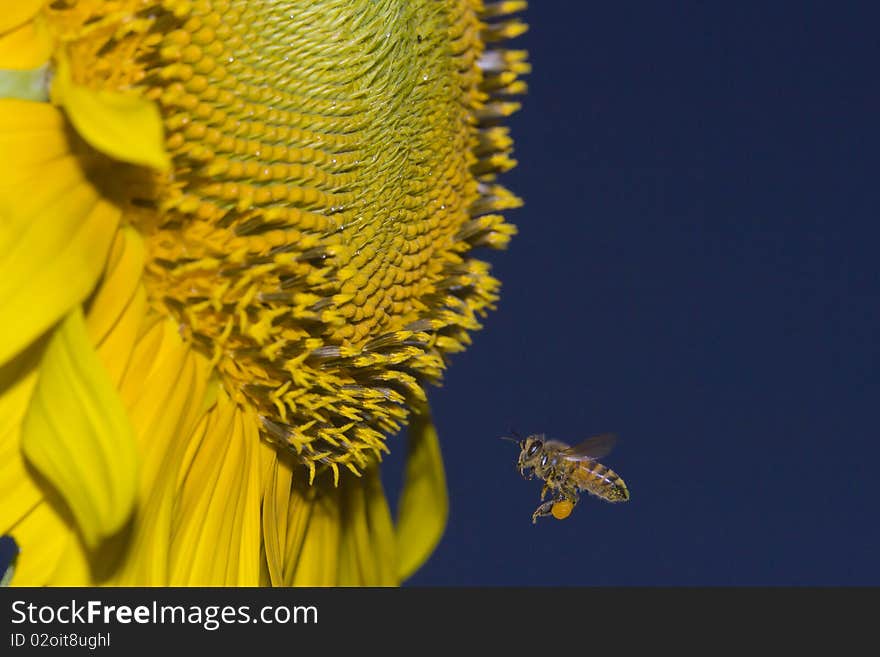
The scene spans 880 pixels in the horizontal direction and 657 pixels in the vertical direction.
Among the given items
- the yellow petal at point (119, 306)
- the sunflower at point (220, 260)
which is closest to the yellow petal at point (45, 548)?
the sunflower at point (220, 260)

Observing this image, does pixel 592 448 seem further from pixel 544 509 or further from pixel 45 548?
pixel 45 548

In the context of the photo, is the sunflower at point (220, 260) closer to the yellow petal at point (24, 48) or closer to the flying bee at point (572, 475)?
the yellow petal at point (24, 48)

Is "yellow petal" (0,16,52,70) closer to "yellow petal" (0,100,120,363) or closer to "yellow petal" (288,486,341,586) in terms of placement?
"yellow petal" (0,100,120,363)

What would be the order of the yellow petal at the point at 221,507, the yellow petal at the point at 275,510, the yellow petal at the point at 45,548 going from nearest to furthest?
the yellow petal at the point at 45,548 < the yellow petal at the point at 221,507 < the yellow petal at the point at 275,510

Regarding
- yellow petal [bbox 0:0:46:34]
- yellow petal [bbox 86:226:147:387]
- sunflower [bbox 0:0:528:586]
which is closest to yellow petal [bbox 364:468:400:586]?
sunflower [bbox 0:0:528:586]

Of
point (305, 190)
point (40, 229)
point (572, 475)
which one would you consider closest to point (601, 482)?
point (572, 475)

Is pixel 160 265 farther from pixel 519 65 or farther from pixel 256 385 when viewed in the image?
pixel 519 65

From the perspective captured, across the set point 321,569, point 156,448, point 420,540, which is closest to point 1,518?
point 156,448
